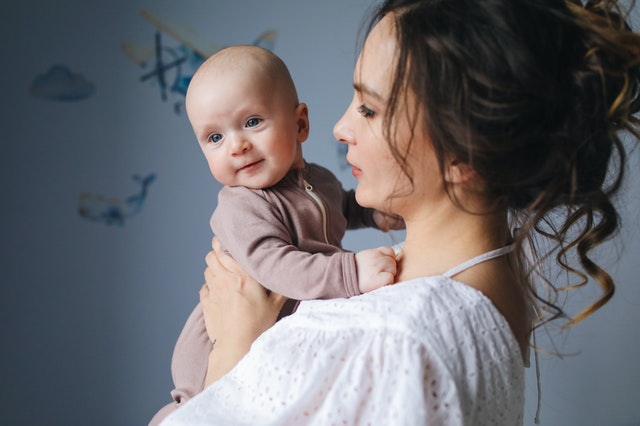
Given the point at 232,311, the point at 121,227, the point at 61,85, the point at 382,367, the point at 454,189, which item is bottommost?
the point at 382,367

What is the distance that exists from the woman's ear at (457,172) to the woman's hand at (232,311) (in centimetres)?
46

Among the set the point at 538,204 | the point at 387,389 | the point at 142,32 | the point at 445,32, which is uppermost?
the point at 142,32

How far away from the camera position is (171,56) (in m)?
2.51

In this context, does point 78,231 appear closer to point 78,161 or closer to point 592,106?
point 78,161

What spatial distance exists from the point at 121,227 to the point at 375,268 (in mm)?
1637

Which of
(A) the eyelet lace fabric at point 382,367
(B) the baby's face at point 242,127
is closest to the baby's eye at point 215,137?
(B) the baby's face at point 242,127

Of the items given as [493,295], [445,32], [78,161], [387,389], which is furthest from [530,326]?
[78,161]

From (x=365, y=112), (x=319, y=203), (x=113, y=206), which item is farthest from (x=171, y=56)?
(x=365, y=112)

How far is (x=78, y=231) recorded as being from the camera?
97.0 inches

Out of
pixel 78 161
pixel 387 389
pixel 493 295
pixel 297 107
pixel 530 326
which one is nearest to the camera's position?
pixel 387 389

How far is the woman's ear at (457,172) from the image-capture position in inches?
38.5

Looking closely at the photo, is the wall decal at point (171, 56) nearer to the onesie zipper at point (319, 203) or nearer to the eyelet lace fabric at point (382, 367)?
the onesie zipper at point (319, 203)

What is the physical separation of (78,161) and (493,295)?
184cm

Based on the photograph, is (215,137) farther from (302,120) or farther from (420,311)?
(420,311)
